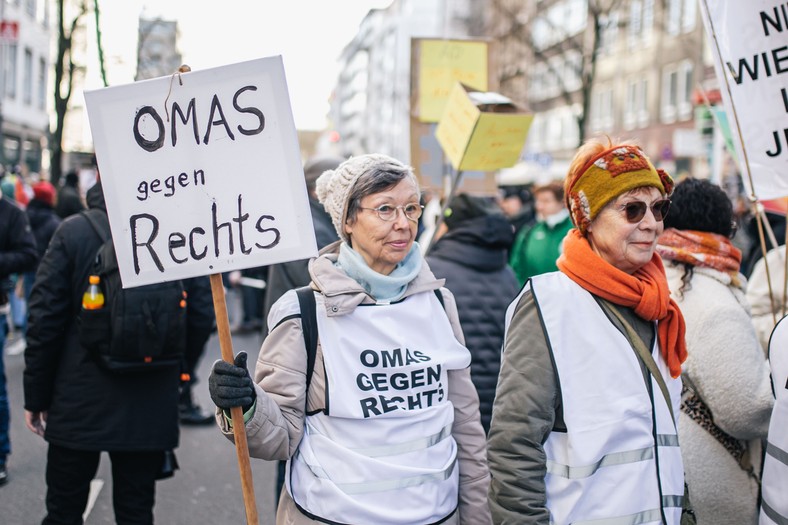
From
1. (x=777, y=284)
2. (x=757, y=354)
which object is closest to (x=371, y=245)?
(x=757, y=354)

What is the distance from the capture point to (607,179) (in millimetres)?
2361

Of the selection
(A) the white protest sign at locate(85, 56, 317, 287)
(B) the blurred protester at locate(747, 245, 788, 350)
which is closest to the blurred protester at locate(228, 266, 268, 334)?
(B) the blurred protester at locate(747, 245, 788, 350)

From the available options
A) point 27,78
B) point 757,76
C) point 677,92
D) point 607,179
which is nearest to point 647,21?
point 677,92

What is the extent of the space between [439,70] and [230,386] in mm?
4402

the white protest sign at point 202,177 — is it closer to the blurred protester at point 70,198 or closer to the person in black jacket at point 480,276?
the person in black jacket at point 480,276

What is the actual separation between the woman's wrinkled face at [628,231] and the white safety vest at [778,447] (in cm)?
52

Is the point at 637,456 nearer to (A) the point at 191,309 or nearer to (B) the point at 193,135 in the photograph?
(B) the point at 193,135

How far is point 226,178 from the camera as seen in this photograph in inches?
92.6

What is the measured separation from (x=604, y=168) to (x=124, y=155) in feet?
4.64

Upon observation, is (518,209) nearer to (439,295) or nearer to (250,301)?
(250,301)

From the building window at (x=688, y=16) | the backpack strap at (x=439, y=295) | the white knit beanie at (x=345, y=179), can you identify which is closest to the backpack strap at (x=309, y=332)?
the white knit beanie at (x=345, y=179)

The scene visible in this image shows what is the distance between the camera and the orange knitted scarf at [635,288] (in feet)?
7.54

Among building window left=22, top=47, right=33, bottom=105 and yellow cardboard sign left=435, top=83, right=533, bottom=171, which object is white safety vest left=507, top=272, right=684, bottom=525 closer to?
yellow cardboard sign left=435, top=83, right=533, bottom=171

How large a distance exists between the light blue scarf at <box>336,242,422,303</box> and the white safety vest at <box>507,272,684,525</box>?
0.52 meters
